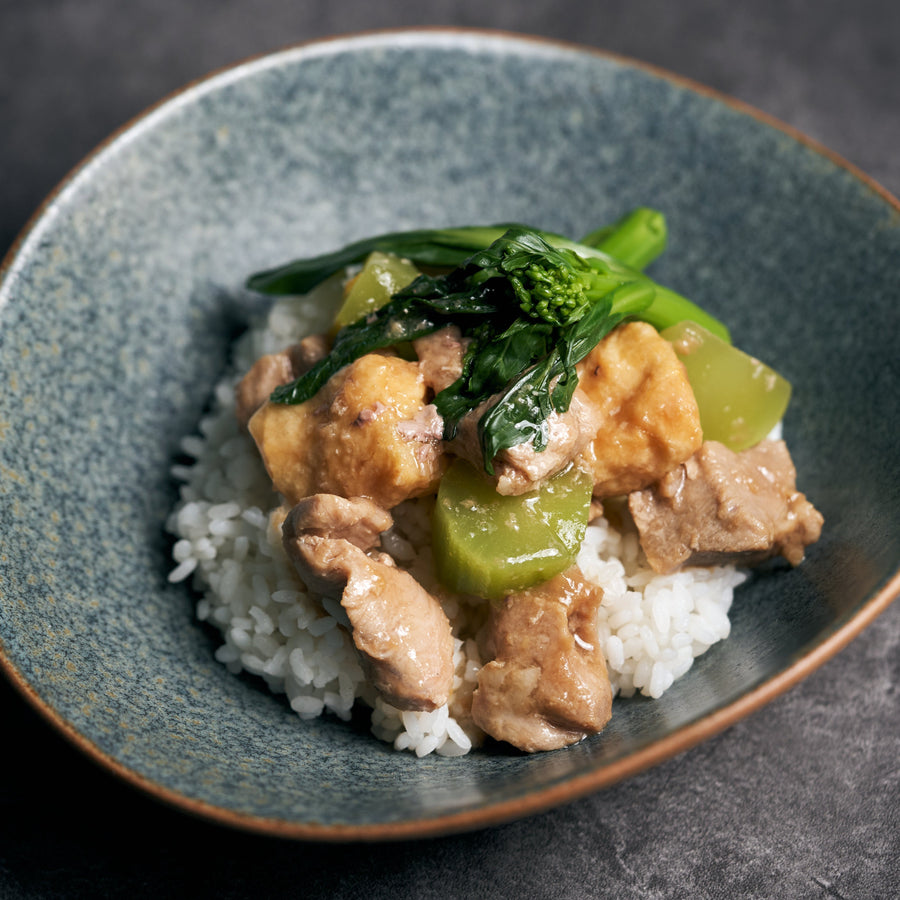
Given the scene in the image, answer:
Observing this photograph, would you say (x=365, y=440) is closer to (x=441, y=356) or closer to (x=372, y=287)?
(x=441, y=356)

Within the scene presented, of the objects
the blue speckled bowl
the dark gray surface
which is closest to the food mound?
the blue speckled bowl

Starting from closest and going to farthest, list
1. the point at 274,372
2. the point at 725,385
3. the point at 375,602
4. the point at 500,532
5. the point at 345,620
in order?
the point at 375,602 → the point at 500,532 → the point at 345,620 → the point at 725,385 → the point at 274,372

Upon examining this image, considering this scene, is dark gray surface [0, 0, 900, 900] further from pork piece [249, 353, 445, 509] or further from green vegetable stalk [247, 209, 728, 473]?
green vegetable stalk [247, 209, 728, 473]

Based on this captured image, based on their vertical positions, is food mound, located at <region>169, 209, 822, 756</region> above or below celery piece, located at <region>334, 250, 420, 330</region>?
below

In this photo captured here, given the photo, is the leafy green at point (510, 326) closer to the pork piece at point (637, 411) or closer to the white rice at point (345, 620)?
the pork piece at point (637, 411)

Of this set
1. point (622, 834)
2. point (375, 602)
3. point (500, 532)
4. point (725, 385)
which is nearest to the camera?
point (375, 602)

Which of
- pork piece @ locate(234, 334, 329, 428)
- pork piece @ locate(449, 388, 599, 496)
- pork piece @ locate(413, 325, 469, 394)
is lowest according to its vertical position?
pork piece @ locate(234, 334, 329, 428)

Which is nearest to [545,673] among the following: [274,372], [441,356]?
[441,356]
